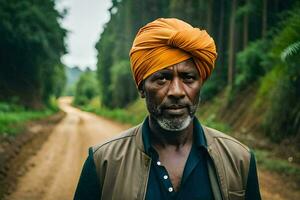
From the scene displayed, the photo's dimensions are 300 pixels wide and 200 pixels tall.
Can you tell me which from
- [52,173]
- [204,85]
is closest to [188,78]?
[52,173]

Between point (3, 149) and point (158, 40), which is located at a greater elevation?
point (158, 40)

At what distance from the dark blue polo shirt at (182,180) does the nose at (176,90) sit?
12.0 inches

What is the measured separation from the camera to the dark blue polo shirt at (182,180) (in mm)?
2287

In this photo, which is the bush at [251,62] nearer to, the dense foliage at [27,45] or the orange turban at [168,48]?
the orange turban at [168,48]

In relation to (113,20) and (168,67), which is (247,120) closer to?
(168,67)

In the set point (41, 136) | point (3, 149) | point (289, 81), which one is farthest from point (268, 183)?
point (41, 136)

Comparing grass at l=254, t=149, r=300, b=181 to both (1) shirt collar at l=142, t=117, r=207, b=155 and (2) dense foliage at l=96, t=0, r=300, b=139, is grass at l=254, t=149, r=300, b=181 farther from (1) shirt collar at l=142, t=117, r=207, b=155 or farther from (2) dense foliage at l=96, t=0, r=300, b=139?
(1) shirt collar at l=142, t=117, r=207, b=155

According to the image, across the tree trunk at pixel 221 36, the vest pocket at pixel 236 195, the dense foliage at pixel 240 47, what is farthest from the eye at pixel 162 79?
the tree trunk at pixel 221 36

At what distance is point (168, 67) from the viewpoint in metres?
2.43

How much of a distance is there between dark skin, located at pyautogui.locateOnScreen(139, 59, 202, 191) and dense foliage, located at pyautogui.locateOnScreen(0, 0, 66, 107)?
25.8 m

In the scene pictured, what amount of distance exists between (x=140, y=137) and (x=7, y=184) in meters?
6.70

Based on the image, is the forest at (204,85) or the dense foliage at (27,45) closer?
the forest at (204,85)

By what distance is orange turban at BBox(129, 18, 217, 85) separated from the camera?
2432 mm

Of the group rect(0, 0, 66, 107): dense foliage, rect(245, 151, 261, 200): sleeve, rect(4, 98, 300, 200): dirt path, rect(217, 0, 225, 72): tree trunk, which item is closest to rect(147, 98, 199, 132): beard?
rect(245, 151, 261, 200): sleeve
